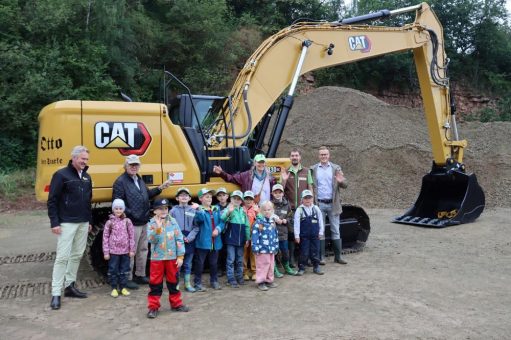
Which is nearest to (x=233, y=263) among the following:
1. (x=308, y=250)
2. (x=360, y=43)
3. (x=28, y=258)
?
(x=308, y=250)

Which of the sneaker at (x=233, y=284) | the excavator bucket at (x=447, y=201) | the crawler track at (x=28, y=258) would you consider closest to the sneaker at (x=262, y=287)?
the sneaker at (x=233, y=284)

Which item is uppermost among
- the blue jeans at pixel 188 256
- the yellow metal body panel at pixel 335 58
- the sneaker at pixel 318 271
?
the yellow metal body panel at pixel 335 58

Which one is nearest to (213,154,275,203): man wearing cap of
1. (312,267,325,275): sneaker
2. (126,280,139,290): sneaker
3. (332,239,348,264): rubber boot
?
(312,267,325,275): sneaker

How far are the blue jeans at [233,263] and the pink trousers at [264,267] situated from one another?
0.25m

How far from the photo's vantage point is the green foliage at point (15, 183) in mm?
13305

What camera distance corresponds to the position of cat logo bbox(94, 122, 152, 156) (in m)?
5.75

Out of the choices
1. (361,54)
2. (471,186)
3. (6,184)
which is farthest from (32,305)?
(6,184)

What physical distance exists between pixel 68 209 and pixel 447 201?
306 inches

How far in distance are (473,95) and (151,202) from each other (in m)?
28.5

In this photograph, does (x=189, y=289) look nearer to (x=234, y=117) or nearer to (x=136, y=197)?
(x=136, y=197)

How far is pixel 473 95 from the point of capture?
98.0ft

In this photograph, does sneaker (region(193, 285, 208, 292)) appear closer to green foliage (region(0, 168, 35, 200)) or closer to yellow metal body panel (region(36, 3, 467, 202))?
yellow metal body panel (region(36, 3, 467, 202))

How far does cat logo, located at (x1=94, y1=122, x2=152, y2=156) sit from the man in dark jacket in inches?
21.4

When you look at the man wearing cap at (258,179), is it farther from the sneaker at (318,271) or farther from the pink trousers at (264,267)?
the sneaker at (318,271)
